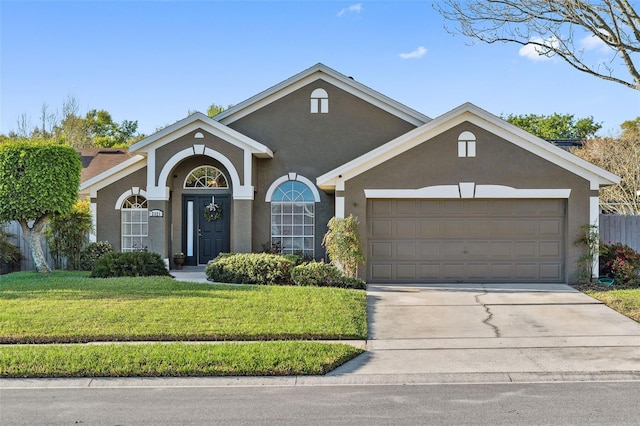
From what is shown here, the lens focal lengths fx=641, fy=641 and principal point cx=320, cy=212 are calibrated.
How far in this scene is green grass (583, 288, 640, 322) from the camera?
12.7 metres

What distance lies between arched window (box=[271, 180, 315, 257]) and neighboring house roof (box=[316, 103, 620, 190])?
3.20 metres

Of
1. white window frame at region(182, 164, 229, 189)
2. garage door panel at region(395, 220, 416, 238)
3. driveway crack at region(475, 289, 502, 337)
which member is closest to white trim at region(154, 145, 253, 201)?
white window frame at region(182, 164, 229, 189)

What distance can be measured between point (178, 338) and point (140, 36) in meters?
12.6

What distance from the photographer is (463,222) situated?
16766mm

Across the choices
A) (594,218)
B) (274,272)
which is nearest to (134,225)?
(274,272)

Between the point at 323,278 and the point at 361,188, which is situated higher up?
the point at 361,188

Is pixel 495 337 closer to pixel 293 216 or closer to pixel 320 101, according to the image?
pixel 293 216

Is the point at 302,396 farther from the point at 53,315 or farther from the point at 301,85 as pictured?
the point at 301,85

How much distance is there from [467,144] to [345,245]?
4.14 meters

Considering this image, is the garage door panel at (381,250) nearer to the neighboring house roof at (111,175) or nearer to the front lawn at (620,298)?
the front lawn at (620,298)

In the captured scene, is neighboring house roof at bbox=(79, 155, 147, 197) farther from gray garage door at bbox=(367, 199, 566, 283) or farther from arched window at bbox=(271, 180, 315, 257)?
gray garage door at bbox=(367, 199, 566, 283)

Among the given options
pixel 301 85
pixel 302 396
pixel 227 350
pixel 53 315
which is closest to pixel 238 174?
pixel 301 85

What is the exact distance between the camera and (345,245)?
630 inches

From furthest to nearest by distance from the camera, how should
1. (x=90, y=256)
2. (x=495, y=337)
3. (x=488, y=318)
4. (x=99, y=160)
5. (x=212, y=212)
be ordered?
(x=99, y=160) → (x=212, y=212) → (x=90, y=256) → (x=488, y=318) → (x=495, y=337)
